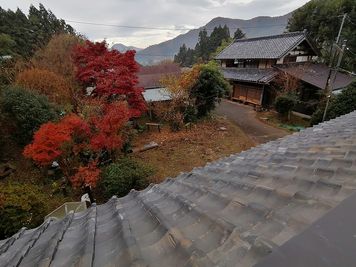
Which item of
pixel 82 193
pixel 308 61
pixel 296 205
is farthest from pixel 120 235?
pixel 308 61

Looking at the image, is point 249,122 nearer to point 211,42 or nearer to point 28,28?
point 28,28

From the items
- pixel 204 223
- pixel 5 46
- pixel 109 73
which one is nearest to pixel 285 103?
pixel 109 73

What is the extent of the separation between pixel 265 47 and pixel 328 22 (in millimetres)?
9973

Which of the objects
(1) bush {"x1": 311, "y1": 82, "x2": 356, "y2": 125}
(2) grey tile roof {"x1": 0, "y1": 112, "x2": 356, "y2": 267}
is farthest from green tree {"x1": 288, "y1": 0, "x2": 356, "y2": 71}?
(2) grey tile roof {"x1": 0, "y1": 112, "x2": 356, "y2": 267}

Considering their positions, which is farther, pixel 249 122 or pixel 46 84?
pixel 249 122

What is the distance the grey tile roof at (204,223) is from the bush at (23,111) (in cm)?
1031

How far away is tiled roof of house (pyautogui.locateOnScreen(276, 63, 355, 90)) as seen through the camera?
21.4 meters

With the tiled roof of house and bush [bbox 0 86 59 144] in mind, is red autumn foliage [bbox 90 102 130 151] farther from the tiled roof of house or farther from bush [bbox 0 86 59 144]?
the tiled roof of house

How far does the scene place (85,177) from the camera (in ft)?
31.9

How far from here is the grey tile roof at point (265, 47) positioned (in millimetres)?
24078

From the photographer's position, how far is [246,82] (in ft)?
82.7

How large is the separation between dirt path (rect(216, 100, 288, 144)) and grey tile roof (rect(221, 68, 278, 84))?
2.86 m

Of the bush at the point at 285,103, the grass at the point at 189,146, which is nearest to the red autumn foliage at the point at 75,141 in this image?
the grass at the point at 189,146

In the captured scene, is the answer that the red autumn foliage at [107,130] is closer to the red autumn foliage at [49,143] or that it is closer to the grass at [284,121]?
the red autumn foliage at [49,143]
